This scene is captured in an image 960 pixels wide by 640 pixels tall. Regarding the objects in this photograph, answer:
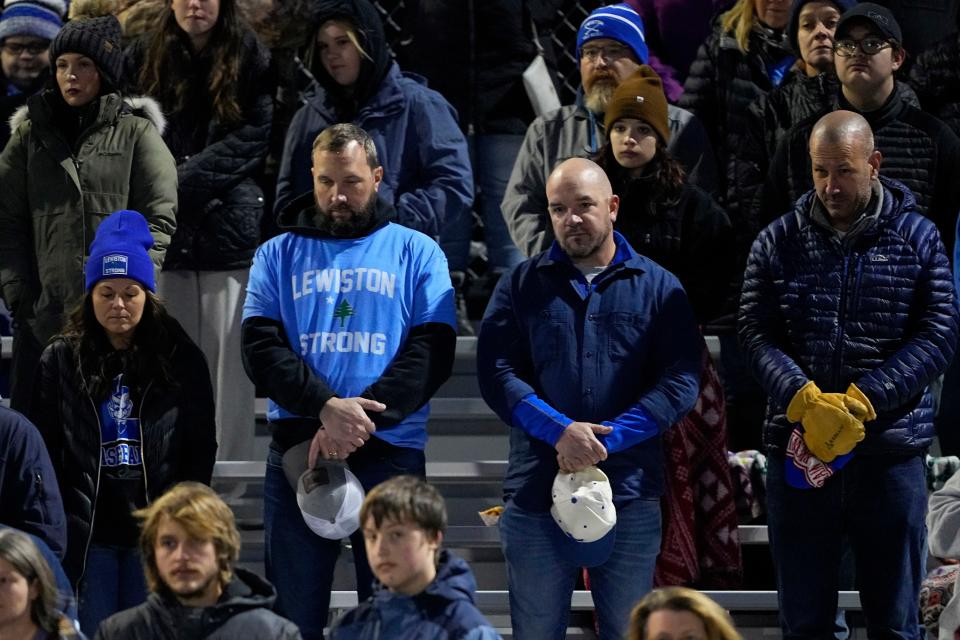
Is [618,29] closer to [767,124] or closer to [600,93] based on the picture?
[600,93]

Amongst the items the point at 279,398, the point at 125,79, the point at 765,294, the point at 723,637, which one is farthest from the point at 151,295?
the point at 723,637

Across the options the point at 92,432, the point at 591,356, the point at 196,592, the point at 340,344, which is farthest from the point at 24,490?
the point at 591,356

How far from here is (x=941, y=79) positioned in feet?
25.9

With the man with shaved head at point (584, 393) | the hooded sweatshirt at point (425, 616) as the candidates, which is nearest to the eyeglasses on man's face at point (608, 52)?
the man with shaved head at point (584, 393)

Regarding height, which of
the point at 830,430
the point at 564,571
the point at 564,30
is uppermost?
the point at 564,30

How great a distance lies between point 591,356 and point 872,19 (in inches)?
66.9

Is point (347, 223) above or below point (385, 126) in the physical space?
below

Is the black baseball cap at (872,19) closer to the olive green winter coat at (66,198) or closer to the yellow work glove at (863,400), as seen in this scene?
the yellow work glove at (863,400)

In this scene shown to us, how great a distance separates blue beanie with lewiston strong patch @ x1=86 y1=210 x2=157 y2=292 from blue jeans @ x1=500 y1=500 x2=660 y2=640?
1.53 m

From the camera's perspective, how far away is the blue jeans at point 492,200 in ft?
26.9

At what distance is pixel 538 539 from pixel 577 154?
1.78m

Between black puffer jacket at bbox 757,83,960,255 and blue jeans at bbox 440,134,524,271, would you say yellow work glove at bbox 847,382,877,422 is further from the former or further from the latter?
blue jeans at bbox 440,134,524,271

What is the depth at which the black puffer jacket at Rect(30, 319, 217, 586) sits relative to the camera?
6602mm

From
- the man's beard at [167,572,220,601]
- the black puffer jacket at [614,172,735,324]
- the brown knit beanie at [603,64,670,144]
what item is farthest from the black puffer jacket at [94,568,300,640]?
the brown knit beanie at [603,64,670,144]
